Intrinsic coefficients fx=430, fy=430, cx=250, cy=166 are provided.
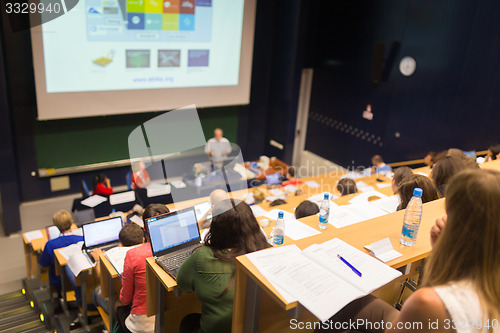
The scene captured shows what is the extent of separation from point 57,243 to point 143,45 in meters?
3.92

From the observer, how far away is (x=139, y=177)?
6.54 metres

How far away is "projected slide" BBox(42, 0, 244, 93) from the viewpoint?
21.1ft

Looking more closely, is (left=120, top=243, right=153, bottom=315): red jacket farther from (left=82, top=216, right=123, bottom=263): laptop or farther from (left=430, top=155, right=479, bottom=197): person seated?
(left=430, top=155, right=479, bottom=197): person seated

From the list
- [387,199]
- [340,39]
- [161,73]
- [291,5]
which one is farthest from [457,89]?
[161,73]

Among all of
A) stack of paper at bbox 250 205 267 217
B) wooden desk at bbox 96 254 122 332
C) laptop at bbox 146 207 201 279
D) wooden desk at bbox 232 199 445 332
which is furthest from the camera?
stack of paper at bbox 250 205 267 217

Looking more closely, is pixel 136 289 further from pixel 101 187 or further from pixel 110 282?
pixel 101 187

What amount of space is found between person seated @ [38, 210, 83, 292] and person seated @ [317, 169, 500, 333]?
390 cm

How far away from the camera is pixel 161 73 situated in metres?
7.45

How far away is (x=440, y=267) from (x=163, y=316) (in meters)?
1.70

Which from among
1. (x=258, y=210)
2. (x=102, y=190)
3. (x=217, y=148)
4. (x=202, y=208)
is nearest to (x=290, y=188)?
(x=258, y=210)

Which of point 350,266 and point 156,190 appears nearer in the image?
point 350,266

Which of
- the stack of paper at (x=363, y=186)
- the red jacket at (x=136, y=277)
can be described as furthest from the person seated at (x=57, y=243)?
the stack of paper at (x=363, y=186)

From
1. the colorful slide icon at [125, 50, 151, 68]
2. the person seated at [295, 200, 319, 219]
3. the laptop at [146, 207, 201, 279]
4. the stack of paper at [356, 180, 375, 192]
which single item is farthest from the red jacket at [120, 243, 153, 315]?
the colorful slide icon at [125, 50, 151, 68]

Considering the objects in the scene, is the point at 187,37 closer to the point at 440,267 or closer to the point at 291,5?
the point at 291,5
